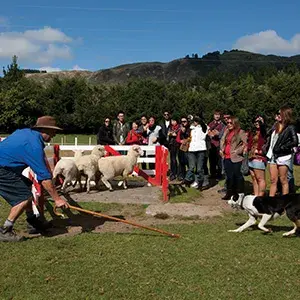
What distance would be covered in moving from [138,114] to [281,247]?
5393 cm

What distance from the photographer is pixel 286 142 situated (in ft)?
25.7

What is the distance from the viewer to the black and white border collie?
664 cm

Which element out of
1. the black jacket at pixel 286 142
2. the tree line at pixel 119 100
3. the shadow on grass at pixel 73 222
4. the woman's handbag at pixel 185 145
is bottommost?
the shadow on grass at pixel 73 222

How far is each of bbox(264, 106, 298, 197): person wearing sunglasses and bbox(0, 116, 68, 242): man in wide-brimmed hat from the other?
4.52 meters

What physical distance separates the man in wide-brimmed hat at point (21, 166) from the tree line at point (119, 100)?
50538mm

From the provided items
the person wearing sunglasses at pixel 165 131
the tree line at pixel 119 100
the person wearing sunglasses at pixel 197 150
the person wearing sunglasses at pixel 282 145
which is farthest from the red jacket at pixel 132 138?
the tree line at pixel 119 100

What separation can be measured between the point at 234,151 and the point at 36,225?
202 inches

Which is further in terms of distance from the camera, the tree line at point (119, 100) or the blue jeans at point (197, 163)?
the tree line at point (119, 100)

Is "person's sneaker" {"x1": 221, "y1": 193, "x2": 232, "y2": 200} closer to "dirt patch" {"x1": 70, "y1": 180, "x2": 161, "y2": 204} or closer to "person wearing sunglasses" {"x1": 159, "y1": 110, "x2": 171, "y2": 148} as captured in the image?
"dirt patch" {"x1": 70, "y1": 180, "x2": 161, "y2": 204}

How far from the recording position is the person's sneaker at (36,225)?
6.68 metres

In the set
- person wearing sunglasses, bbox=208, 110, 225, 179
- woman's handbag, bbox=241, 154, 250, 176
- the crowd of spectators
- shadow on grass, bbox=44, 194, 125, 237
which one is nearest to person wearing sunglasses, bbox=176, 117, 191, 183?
the crowd of spectators

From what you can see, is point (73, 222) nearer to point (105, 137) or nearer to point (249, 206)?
point (249, 206)

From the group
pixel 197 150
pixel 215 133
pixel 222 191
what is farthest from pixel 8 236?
pixel 215 133

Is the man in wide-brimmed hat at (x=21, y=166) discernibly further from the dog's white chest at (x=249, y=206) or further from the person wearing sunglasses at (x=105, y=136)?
the person wearing sunglasses at (x=105, y=136)
